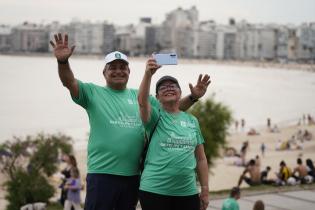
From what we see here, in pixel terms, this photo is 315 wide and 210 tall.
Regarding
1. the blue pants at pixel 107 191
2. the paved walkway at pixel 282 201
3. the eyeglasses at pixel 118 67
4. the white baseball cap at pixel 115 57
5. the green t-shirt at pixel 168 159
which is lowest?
the paved walkway at pixel 282 201

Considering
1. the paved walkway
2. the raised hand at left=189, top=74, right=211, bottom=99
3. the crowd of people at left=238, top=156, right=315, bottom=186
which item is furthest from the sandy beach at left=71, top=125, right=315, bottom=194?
the raised hand at left=189, top=74, right=211, bottom=99

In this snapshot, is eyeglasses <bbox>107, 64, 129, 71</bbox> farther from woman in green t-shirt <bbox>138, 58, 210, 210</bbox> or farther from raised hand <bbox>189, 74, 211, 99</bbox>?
raised hand <bbox>189, 74, 211, 99</bbox>

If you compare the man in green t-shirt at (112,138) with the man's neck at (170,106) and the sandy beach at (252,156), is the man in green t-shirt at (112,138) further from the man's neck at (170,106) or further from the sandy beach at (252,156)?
the sandy beach at (252,156)

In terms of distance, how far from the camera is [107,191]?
10.1 feet

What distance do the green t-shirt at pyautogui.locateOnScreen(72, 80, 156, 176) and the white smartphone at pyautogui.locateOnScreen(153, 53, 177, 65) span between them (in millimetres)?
338

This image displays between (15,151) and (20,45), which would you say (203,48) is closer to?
(20,45)

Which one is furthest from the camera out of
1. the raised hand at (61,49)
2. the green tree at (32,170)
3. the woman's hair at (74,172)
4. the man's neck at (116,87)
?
the green tree at (32,170)

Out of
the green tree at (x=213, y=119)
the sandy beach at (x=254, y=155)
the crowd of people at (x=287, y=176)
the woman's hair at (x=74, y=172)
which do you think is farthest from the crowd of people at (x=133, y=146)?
the green tree at (x=213, y=119)

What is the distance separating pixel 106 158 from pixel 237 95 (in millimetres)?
61704

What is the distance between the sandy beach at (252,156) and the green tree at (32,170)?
0.73m

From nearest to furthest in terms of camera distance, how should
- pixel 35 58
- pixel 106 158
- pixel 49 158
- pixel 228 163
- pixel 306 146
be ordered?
pixel 106 158, pixel 49 158, pixel 228 163, pixel 306 146, pixel 35 58

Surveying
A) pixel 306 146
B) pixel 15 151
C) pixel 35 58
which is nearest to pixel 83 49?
pixel 35 58

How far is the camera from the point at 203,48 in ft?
527

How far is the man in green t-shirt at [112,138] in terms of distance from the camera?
9.95 ft
